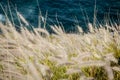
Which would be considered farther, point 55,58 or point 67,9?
point 67,9

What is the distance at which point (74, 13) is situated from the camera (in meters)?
16.8

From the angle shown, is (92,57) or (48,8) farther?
(48,8)

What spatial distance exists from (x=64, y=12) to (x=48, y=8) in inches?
33.9

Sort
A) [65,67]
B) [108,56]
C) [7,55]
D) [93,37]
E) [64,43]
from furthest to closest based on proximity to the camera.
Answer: [93,37], [64,43], [7,55], [65,67], [108,56]

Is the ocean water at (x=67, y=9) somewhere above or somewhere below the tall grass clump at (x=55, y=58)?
below

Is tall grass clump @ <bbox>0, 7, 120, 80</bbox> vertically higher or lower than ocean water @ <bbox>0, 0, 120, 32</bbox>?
higher

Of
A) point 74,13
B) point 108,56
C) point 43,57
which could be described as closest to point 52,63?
point 43,57

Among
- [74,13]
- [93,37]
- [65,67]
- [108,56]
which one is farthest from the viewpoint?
[74,13]

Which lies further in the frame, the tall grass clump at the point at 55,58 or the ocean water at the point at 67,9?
the ocean water at the point at 67,9

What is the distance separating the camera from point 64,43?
358 cm

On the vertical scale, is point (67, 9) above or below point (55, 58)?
below

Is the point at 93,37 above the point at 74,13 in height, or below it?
above

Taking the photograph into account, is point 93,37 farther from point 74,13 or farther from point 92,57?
point 74,13

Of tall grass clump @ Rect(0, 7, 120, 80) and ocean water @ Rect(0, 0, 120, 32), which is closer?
tall grass clump @ Rect(0, 7, 120, 80)
